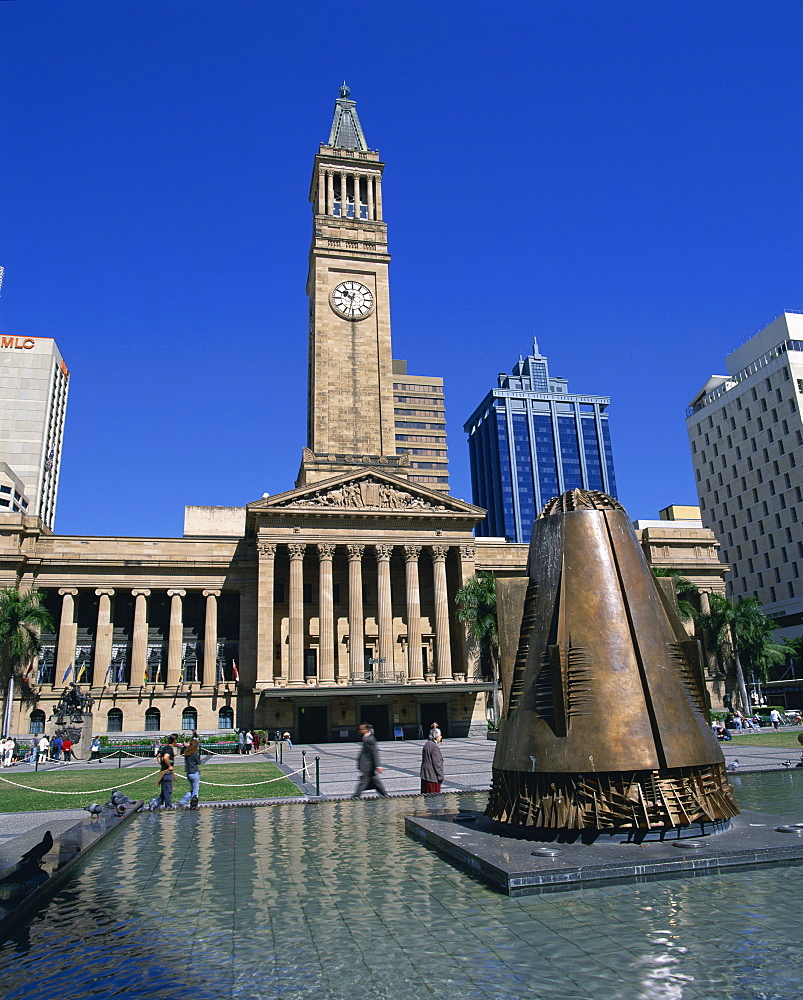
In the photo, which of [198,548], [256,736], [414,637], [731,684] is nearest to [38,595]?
[198,548]

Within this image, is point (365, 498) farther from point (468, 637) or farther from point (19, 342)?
point (19, 342)

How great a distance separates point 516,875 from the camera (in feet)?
28.9

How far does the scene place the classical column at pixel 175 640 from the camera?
61.5 m

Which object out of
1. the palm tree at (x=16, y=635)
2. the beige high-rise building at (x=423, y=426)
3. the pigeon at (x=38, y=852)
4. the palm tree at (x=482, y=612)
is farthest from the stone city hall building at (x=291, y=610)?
the beige high-rise building at (x=423, y=426)

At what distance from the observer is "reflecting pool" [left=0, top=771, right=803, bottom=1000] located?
6301 mm

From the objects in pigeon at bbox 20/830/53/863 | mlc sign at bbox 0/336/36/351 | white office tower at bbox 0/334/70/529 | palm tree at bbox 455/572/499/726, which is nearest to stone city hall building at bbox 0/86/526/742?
palm tree at bbox 455/572/499/726

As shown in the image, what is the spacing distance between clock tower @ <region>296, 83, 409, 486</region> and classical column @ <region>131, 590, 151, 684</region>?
17.3m

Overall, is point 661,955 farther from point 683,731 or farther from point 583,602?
point 583,602

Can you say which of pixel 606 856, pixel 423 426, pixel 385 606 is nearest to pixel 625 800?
pixel 606 856

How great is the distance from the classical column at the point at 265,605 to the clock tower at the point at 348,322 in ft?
26.9

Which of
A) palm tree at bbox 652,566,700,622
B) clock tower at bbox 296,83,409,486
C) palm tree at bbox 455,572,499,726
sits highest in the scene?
clock tower at bbox 296,83,409,486

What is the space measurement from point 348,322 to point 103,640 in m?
36.9

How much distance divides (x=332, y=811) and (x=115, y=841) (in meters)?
5.04

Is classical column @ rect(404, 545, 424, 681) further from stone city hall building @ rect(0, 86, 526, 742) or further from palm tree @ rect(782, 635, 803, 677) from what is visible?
palm tree @ rect(782, 635, 803, 677)
